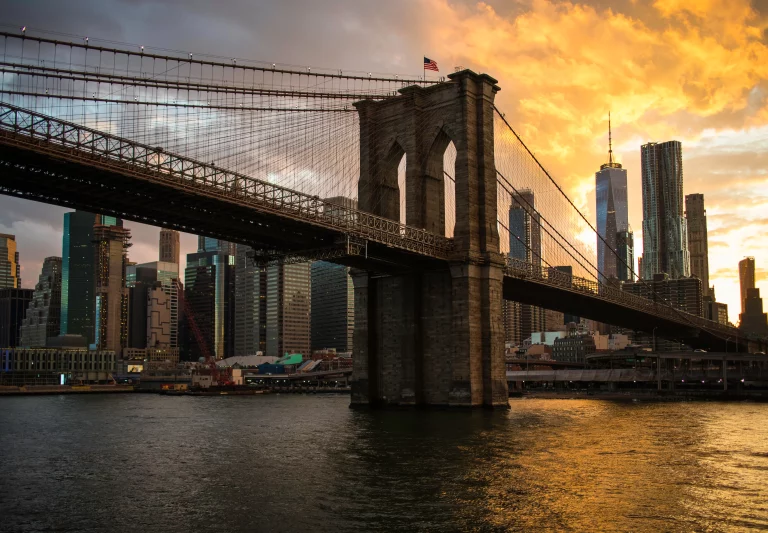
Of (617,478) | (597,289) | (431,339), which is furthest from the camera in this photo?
(597,289)

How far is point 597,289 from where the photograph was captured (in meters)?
106

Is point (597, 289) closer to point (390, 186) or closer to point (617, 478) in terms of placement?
point (390, 186)

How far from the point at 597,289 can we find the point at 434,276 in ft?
147

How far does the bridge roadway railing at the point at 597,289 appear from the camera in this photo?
7846 centimetres

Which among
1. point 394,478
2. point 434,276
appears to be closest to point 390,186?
point 434,276

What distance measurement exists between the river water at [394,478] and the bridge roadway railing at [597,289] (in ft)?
87.6

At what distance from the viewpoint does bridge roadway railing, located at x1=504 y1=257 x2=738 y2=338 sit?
78.5 metres

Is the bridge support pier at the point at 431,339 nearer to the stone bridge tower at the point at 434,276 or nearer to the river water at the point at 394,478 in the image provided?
the stone bridge tower at the point at 434,276

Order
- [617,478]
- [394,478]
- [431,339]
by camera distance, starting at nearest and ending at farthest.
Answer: [617,478] → [394,478] → [431,339]

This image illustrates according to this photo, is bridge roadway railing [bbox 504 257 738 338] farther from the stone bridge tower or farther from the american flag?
the american flag

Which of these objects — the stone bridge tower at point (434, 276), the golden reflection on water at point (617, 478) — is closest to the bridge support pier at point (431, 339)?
the stone bridge tower at point (434, 276)

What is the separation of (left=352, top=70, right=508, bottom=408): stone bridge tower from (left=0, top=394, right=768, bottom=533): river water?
1092cm

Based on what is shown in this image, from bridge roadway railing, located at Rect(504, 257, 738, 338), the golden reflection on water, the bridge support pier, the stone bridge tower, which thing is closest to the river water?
the golden reflection on water

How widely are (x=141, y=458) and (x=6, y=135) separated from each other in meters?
17.4
